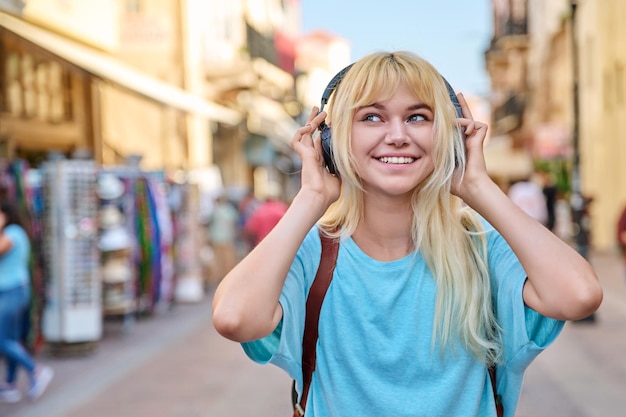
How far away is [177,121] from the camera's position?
23391 mm

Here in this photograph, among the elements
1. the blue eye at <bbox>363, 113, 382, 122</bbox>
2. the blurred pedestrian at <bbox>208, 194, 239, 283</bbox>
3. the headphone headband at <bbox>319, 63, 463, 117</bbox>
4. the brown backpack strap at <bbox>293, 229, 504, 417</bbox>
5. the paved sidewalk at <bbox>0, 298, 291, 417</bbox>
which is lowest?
the paved sidewalk at <bbox>0, 298, 291, 417</bbox>

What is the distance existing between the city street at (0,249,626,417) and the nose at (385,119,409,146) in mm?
4536

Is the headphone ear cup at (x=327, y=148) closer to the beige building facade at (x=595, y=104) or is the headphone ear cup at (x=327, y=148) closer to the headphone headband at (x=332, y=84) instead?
the headphone headband at (x=332, y=84)

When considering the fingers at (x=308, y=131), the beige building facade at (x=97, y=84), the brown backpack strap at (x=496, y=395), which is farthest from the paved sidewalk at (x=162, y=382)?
the fingers at (x=308, y=131)

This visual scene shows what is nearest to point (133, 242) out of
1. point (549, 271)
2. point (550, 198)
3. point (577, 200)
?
point (577, 200)

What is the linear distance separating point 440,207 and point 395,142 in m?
0.19

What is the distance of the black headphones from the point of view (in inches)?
80.9

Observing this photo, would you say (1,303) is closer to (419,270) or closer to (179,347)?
(179,347)

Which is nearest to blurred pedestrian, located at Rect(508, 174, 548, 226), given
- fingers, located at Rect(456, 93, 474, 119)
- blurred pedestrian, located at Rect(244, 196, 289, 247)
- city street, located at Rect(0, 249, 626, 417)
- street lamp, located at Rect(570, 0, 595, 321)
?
street lamp, located at Rect(570, 0, 595, 321)

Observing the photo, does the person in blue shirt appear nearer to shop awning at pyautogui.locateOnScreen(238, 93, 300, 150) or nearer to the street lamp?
the street lamp

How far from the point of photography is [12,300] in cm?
669

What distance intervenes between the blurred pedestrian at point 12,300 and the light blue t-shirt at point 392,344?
5145 mm

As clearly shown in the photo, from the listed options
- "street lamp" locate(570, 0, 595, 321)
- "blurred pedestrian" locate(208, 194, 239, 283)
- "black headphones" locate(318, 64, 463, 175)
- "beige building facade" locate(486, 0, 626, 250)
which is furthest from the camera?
"beige building facade" locate(486, 0, 626, 250)

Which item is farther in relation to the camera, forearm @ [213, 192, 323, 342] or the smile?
the smile
